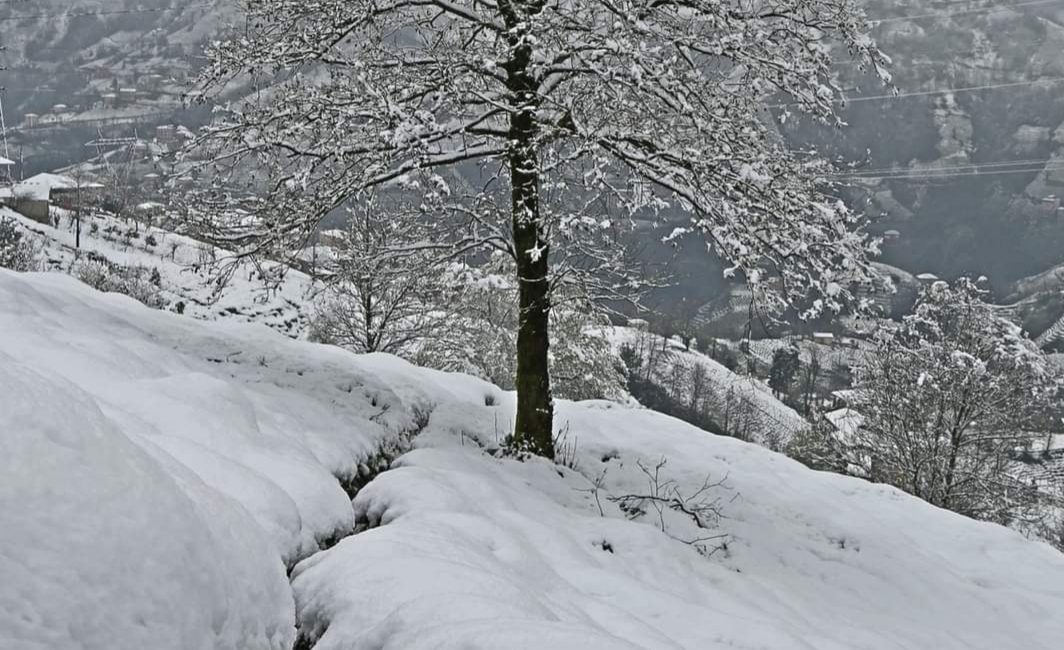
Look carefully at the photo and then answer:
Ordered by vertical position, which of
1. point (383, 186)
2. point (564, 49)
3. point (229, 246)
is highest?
point (564, 49)

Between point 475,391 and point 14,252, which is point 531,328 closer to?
point 475,391

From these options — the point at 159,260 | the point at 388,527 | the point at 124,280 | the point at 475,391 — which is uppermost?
the point at 388,527

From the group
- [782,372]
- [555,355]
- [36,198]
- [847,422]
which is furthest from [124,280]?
[782,372]

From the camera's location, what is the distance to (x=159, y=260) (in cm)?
4128

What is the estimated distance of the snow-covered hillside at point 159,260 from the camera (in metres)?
30.5

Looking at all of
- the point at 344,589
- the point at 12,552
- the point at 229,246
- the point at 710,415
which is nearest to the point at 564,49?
the point at 229,246

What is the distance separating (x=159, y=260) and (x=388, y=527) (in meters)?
44.3

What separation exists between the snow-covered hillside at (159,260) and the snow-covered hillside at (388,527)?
17.9m

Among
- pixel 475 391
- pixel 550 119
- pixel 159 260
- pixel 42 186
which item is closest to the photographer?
pixel 550 119

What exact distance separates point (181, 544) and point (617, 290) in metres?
6.13

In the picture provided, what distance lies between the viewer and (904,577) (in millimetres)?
5953

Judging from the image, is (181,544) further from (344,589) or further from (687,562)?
(687,562)

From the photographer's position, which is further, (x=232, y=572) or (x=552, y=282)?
(x=552, y=282)

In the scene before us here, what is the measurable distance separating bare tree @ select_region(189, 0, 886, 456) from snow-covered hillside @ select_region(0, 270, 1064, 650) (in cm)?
163
